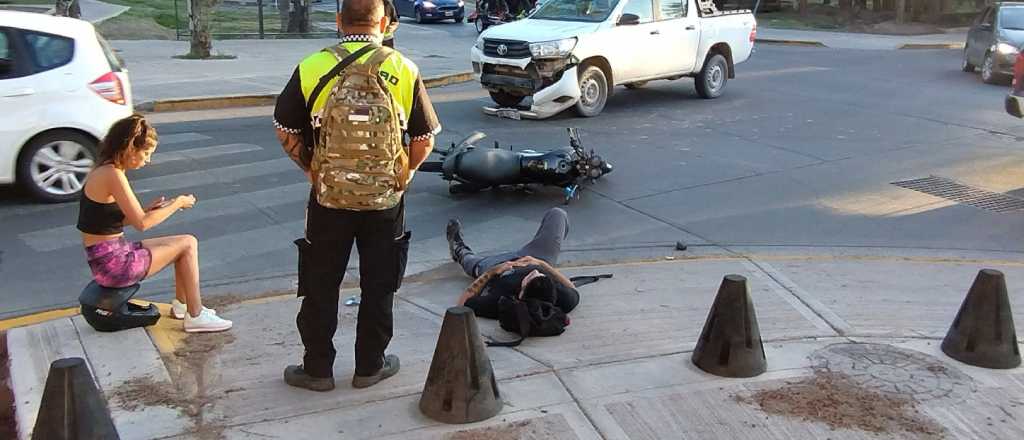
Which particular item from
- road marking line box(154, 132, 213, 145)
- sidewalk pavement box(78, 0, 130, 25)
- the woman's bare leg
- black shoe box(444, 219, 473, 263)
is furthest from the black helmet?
sidewalk pavement box(78, 0, 130, 25)

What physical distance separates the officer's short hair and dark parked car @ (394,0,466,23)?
30.6 m

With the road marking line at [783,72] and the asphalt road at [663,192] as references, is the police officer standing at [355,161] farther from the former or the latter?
the road marking line at [783,72]

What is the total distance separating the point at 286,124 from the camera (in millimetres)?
3996

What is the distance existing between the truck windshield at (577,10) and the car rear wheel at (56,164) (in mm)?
7737

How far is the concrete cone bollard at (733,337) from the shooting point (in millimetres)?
4578

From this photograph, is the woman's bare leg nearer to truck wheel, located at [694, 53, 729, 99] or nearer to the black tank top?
the black tank top

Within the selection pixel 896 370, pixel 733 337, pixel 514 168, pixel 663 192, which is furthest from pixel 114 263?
pixel 663 192

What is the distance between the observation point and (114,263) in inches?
193

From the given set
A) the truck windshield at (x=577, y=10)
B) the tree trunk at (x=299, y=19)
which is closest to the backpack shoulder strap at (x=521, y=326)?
the truck windshield at (x=577, y=10)

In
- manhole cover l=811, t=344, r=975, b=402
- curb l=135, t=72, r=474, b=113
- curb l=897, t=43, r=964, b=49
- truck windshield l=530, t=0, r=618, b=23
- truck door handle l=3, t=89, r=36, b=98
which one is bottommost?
manhole cover l=811, t=344, r=975, b=402

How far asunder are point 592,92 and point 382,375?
32.0 ft

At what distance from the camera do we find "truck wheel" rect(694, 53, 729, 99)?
1561 cm

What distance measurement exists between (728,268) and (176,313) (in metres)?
3.73

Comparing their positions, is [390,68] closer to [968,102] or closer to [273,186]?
[273,186]
